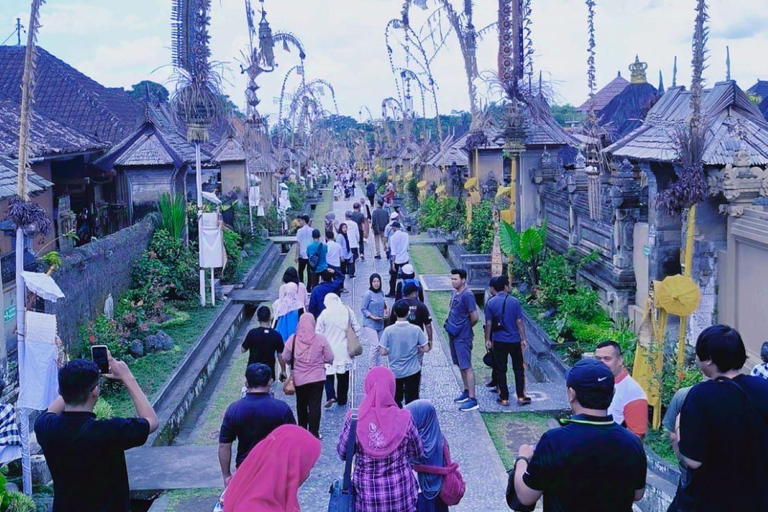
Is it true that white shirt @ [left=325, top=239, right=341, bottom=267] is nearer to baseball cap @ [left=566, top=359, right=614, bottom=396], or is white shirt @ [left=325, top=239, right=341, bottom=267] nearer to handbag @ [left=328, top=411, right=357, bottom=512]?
handbag @ [left=328, top=411, right=357, bottom=512]

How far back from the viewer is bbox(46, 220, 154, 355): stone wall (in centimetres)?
1090

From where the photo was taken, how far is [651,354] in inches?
338

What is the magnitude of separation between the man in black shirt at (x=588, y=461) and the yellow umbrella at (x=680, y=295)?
→ 4.70 meters

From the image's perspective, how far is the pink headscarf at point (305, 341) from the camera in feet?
27.3

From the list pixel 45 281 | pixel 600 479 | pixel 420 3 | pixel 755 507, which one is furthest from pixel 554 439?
pixel 420 3

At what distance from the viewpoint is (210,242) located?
15.8 m

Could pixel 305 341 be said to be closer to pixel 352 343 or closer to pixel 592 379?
pixel 352 343

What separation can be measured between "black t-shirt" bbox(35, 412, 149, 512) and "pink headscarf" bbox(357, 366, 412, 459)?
1365 mm

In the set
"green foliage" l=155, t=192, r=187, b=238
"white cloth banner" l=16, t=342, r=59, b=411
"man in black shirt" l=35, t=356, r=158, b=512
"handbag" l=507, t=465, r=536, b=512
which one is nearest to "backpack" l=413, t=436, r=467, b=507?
"handbag" l=507, t=465, r=536, b=512

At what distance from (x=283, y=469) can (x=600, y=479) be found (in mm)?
1626

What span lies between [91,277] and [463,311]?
5.72 metres

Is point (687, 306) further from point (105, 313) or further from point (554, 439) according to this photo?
point (105, 313)

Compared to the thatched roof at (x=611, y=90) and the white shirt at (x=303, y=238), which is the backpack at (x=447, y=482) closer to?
the white shirt at (x=303, y=238)

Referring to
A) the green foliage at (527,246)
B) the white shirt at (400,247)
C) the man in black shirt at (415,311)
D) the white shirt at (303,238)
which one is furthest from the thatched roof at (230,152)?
the man in black shirt at (415,311)
